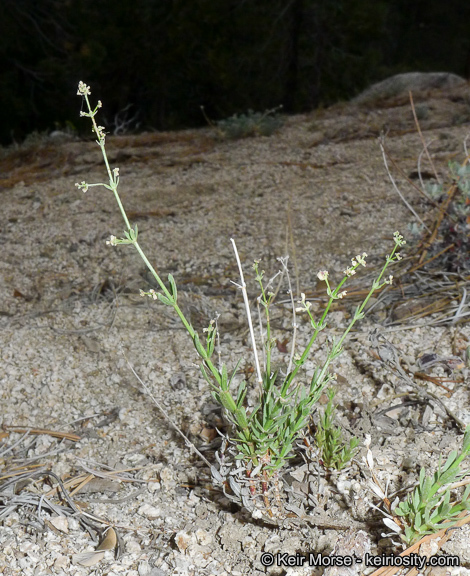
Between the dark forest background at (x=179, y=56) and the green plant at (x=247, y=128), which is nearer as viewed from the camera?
the green plant at (x=247, y=128)

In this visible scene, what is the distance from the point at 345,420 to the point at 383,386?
0.51ft

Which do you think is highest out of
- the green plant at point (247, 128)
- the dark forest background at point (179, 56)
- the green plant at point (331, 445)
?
the dark forest background at point (179, 56)

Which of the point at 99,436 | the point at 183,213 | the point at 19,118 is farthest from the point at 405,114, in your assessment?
the point at 19,118

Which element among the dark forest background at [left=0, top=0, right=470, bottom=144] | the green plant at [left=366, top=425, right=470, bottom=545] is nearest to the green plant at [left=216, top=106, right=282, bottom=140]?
the dark forest background at [left=0, top=0, right=470, bottom=144]

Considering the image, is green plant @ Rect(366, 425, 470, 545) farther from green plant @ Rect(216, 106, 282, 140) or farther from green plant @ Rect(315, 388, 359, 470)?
green plant @ Rect(216, 106, 282, 140)

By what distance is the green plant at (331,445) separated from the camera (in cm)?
100

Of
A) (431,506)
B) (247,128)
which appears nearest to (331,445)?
(431,506)

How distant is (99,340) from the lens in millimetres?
1627

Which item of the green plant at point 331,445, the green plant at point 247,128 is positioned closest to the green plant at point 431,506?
the green plant at point 331,445

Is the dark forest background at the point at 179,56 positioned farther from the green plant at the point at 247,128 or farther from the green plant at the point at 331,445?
the green plant at the point at 331,445

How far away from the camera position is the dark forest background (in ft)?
22.1

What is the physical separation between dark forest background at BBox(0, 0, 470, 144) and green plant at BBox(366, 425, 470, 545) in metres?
6.12

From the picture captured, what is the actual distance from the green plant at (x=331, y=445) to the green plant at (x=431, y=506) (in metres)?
0.15

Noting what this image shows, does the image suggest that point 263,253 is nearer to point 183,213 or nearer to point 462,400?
point 183,213
